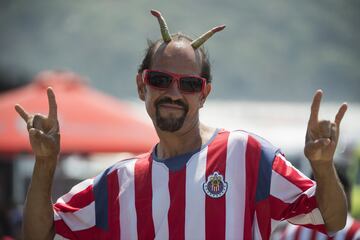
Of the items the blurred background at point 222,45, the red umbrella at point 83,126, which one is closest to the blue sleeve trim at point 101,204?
the red umbrella at point 83,126

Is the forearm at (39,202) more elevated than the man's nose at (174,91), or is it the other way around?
the man's nose at (174,91)

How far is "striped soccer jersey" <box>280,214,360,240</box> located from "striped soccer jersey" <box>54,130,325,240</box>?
1790 mm

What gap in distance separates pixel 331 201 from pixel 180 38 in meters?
1.09

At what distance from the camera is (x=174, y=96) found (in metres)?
3.92

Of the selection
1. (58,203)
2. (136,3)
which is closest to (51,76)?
(58,203)

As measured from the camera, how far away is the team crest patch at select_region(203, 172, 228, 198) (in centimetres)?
384

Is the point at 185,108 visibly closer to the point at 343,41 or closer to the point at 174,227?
the point at 174,227

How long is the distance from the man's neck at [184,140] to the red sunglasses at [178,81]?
0.70 ft

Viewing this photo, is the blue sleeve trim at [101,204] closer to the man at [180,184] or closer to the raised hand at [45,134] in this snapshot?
the man at [180,184]

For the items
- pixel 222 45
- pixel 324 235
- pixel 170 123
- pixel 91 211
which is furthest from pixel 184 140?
pixel 222 45

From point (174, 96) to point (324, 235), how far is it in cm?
238

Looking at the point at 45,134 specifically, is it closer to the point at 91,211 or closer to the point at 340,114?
the point at 91,211

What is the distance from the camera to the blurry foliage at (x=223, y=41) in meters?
18.6

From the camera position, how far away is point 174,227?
386 centimetres
